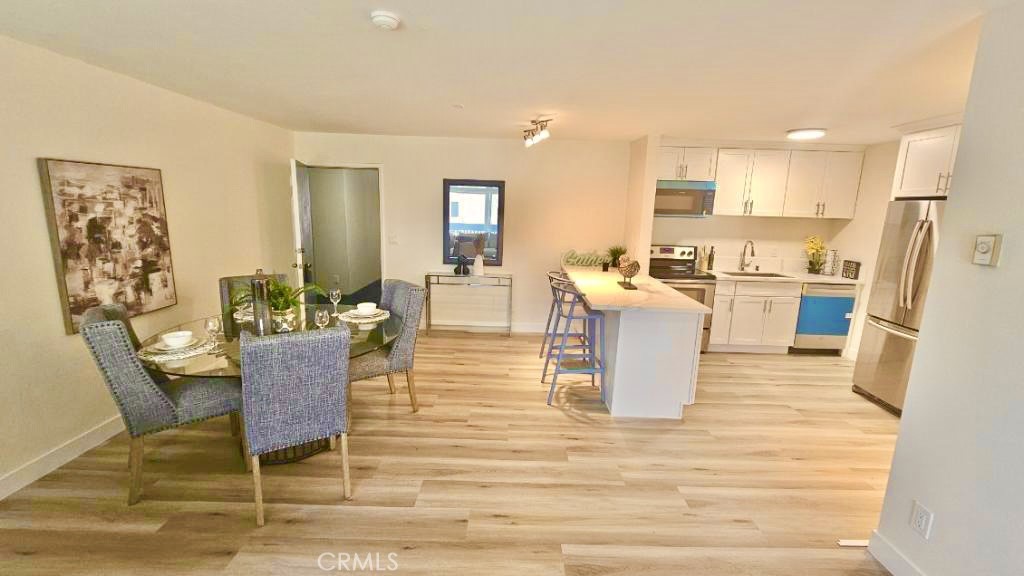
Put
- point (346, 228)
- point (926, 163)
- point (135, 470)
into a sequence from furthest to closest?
point (346, 228) → point (926, 163) → point (135, 470)

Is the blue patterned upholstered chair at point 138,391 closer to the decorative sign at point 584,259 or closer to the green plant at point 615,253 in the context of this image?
the decorative sign at point 584,259

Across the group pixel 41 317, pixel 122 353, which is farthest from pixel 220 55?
pixel 41 317

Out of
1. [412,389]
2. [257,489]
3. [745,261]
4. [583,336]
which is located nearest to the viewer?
[257,489]

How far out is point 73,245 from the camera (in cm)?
231

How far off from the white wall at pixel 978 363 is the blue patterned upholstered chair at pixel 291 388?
97.5 inches

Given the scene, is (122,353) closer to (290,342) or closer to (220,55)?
(290,342)

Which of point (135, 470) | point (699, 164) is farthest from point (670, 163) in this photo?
point (135, 470)

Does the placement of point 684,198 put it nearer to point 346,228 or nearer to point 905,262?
point 905,262

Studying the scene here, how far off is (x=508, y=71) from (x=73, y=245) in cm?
264

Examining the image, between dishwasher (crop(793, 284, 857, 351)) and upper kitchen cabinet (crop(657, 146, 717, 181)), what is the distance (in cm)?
160

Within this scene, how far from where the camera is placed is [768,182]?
4.39m

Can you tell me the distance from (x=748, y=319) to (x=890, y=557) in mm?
2878

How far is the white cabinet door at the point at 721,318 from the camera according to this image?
4.36 meters

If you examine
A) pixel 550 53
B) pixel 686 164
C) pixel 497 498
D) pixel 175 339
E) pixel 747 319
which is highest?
pixel 550 53
